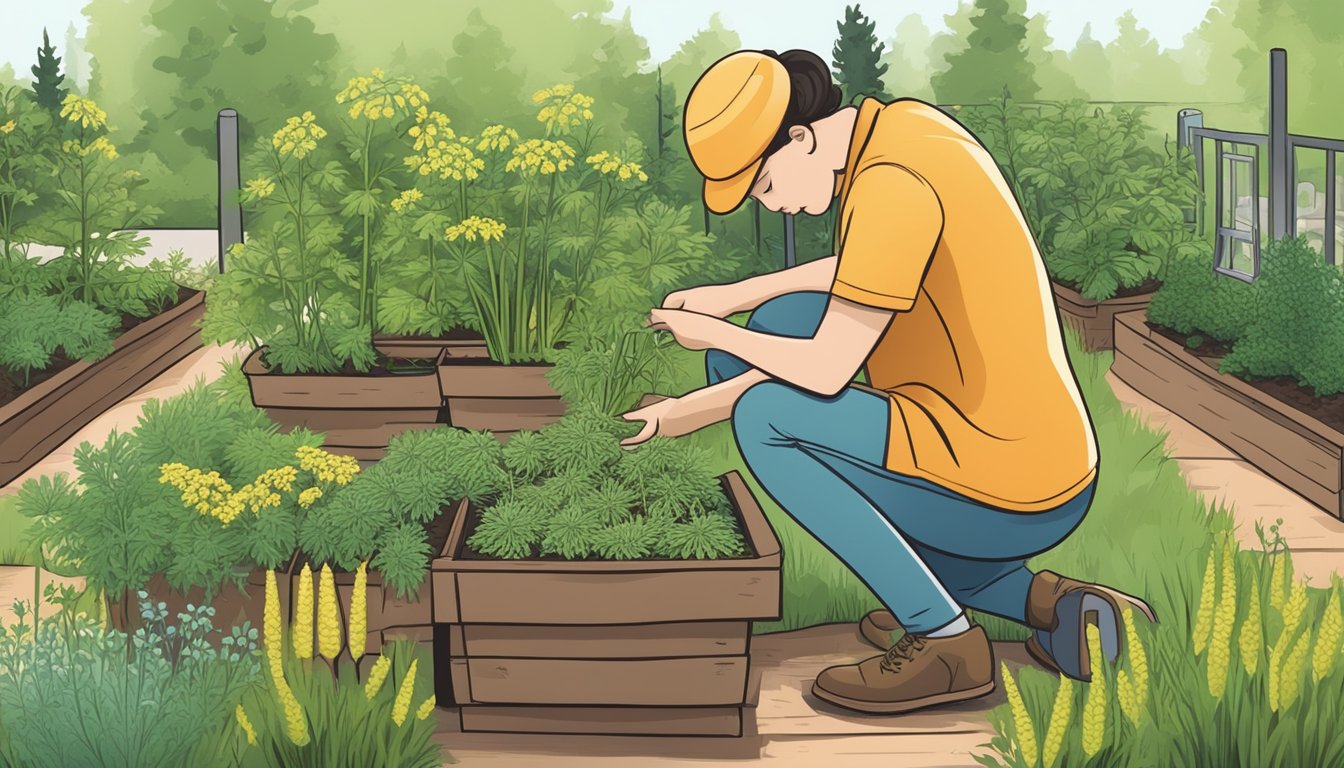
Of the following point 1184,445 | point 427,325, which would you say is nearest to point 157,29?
point 427,325

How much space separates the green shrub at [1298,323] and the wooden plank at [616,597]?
9.51 ft

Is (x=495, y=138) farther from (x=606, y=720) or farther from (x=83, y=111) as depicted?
(x=606, y=720)

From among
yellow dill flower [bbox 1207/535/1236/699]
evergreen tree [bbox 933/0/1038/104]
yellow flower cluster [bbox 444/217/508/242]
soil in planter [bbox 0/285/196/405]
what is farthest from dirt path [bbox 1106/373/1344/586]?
soil in planter [bbox 0/285/196/405]

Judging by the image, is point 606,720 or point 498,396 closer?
point 606,720

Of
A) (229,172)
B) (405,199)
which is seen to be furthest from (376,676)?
(229,172)

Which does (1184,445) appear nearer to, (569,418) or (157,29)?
(569,418)

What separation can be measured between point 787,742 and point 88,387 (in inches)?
134

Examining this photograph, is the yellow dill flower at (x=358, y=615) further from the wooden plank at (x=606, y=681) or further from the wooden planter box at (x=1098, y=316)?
the wooden planter box at (x=1098, y=316)

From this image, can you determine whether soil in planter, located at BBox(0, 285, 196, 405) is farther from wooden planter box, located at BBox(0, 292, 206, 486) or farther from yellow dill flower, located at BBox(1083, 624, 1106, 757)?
yellow dill flower, located at BBox(1083, 624, 1106, 757)

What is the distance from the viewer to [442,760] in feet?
8.78

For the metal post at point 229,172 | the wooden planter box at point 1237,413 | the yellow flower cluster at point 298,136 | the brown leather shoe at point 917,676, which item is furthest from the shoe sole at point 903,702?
the metal post at point 229,172

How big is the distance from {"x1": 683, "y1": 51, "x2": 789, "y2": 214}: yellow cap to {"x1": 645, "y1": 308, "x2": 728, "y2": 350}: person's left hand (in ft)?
0.71

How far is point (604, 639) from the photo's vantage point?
2703mm

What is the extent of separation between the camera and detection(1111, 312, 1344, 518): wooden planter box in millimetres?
4371
